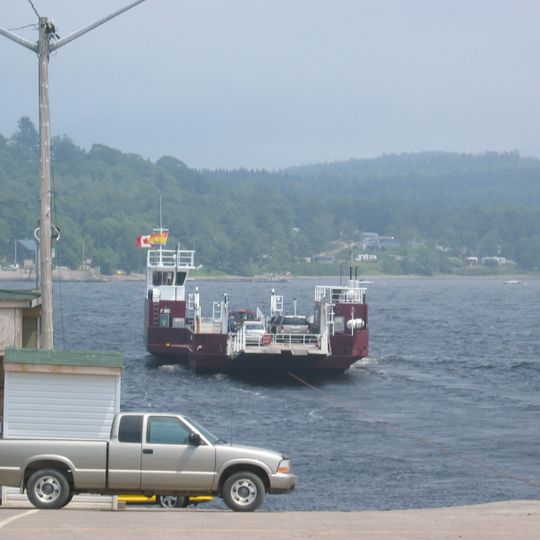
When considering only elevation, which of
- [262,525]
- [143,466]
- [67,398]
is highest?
[67,398]

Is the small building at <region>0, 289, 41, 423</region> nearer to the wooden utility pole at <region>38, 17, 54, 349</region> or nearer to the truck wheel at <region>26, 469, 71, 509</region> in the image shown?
the wooden utility pole at <region>38, 17, 54, 349</region>

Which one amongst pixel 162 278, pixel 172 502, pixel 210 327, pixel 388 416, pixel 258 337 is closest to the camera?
pixel 172 502

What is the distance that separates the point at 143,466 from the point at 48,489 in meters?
1.49

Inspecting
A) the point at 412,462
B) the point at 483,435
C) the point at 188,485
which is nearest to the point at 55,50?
the point at 188,485

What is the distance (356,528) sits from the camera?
62.0 feet

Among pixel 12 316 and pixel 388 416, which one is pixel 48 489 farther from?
pixel 388 416

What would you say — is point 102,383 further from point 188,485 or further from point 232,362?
point 232,362

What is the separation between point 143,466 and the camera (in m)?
20.9

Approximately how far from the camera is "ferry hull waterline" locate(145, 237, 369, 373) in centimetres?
5784

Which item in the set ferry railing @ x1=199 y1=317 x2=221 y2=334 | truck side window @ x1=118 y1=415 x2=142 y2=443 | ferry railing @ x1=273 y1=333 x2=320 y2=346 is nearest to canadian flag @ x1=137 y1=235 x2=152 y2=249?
ferry railing @ x1=199 y1=317 x2=221 y2=334

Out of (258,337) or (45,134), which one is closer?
(45,134)

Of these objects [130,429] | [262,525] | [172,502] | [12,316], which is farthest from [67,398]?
[262,525]

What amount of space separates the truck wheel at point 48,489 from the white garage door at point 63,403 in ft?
9.13

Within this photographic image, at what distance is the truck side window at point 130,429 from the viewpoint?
2105 centimetres
